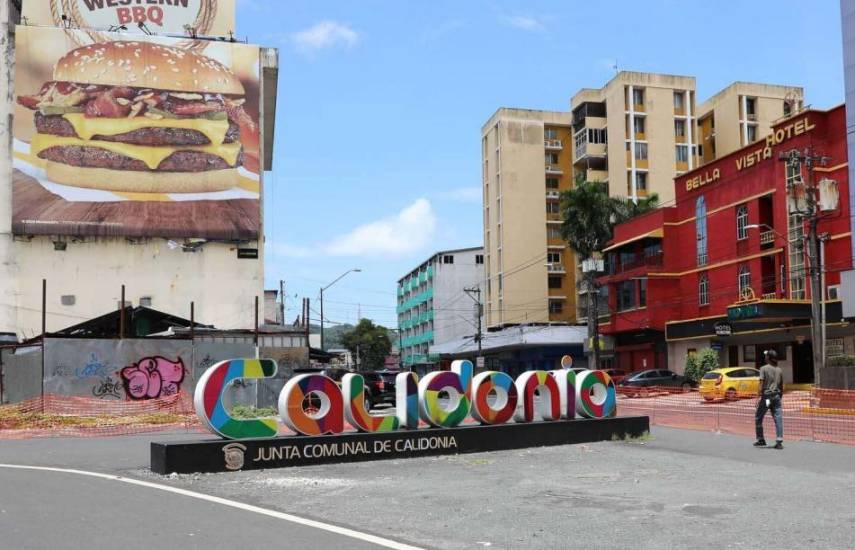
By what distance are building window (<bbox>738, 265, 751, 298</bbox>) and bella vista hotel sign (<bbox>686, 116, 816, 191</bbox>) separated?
19.0ft

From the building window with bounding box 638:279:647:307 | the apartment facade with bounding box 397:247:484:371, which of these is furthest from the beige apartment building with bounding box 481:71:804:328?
the apartment facade with bounding box 397:247:484:371

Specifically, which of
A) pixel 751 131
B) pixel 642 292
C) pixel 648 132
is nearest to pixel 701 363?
pixel 642 292

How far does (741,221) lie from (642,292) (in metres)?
11.6

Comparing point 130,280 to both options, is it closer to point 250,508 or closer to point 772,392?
point 772,392

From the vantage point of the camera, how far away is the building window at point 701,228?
180 feet

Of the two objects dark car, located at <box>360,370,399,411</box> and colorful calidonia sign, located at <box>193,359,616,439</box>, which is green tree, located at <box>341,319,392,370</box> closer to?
dark car, located at <box>360,370,399,411</box>

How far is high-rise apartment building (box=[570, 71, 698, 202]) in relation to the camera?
267 ft

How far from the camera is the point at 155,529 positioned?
8.84m

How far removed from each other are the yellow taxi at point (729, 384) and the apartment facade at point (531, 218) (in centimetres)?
5049

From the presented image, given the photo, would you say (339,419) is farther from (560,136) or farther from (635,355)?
(560,136)

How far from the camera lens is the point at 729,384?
123 ft

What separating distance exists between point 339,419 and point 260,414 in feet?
41.0

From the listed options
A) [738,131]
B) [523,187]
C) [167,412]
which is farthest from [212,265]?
[738,131]

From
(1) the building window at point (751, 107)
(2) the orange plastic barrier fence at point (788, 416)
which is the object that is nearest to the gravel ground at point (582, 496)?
(2) the orange plastic barrier fence at point (788, 416)
